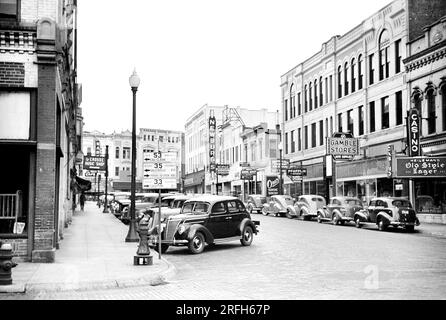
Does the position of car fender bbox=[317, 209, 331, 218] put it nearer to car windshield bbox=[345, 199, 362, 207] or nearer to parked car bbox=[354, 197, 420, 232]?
car windshield bbox=[345, 199, 362, 207]

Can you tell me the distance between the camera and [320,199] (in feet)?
120

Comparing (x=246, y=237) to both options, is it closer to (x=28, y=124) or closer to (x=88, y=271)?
(x=88, y=271)

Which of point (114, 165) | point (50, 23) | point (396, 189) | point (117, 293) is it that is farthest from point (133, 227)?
point (114, 165)

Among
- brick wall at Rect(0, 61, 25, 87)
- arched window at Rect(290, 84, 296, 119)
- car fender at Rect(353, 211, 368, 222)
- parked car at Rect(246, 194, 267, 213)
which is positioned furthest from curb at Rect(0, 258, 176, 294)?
arched window at Rect(290, 84, 296, 119)

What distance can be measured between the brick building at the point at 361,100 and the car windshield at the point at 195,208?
17.3m

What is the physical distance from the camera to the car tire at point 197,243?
16.8 m

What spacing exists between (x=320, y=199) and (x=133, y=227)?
19.3 metres

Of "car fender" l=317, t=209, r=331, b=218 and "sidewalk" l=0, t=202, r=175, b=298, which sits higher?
"car fender" l=317, t=209, r=331, b=218

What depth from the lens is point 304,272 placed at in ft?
41.3

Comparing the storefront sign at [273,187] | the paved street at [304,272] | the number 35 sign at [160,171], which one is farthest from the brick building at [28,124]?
the storefront sign at [273,187]

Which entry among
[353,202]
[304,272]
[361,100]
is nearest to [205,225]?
[304,272]

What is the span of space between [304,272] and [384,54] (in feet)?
92.6

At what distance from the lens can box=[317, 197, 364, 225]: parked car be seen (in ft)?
100

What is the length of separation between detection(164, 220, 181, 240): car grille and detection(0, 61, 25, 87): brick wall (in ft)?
19.8
